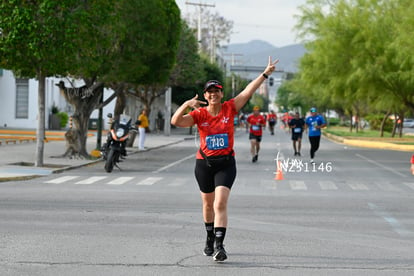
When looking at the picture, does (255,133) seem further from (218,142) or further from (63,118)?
(63,118)

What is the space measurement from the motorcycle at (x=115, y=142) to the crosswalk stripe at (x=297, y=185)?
17.7 ft

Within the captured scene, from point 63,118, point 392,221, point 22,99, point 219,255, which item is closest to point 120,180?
point 392,221

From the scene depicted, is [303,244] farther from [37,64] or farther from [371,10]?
[371,10]

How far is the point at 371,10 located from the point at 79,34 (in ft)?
76.5

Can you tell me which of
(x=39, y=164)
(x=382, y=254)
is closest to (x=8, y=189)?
(x=39, y=164)

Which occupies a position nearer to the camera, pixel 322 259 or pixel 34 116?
pixel 322 259

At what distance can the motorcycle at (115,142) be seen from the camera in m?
21.6

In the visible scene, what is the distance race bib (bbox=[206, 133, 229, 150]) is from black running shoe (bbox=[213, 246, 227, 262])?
1.07 m

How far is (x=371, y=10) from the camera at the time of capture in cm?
4084

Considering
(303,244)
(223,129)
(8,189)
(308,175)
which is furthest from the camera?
(308,175)

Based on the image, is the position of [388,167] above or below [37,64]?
below

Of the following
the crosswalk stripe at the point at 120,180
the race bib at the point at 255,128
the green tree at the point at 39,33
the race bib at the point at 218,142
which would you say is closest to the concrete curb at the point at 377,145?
the race bib at the point at 255,128

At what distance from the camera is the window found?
52.6 metres

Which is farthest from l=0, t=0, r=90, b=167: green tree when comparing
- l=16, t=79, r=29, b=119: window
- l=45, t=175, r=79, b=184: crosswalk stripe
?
l=16, t=79, r=29, b=119: window
